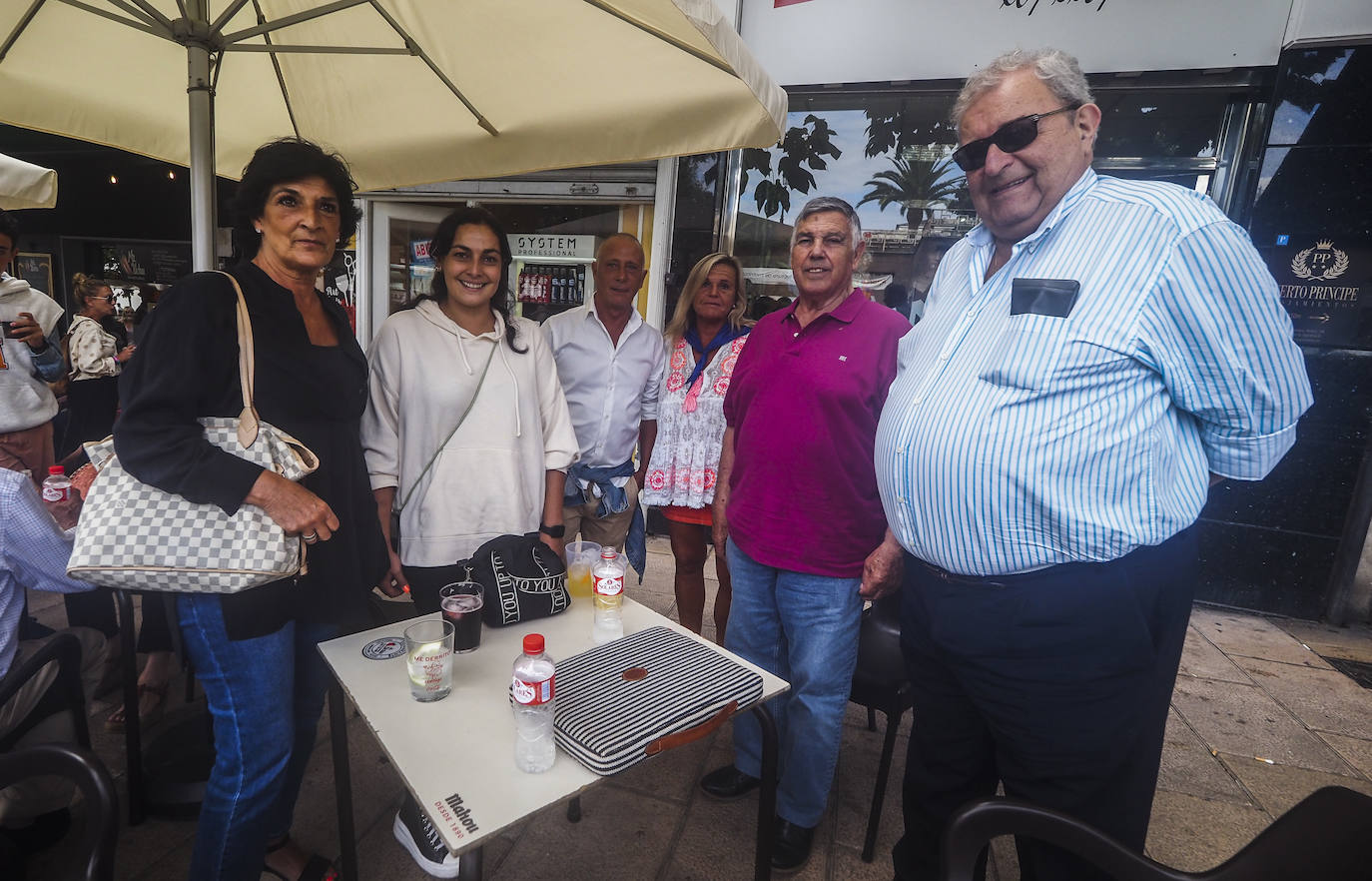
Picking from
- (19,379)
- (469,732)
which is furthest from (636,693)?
(19,379)

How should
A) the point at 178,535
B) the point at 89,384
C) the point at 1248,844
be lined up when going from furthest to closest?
1. the point at 89,384
2. the point at 178,535
3. the point at 1248,844

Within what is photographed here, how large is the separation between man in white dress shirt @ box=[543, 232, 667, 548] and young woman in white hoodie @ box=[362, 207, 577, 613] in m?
0.75

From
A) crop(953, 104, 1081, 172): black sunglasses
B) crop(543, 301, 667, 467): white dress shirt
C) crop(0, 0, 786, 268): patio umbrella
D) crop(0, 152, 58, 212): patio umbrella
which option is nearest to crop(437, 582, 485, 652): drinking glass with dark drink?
crop(543, 301, 667, 467): white dress shirt

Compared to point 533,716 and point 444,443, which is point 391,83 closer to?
point 444,443

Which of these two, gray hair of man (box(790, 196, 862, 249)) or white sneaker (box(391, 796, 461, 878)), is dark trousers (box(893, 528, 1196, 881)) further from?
white sneaker (box(391, 796, 461, 878))

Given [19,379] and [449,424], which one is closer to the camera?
[449,424]

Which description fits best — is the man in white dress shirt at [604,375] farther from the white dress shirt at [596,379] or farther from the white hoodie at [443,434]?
the white hoodie at [443,434]

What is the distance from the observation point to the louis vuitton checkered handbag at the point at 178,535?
1393 millimetres

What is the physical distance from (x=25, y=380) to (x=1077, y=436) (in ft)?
15.9

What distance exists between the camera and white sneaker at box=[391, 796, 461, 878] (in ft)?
6.27

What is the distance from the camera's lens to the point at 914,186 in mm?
4770

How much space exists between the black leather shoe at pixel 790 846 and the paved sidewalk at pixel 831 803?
53 millimetres

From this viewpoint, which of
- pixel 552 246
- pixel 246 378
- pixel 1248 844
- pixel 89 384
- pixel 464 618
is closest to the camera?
pixel 1248 844

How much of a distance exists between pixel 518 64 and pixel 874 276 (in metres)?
3.36
